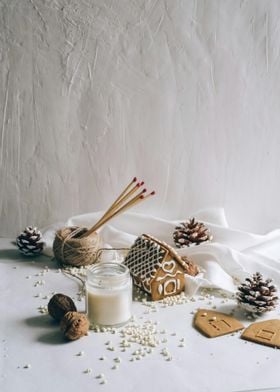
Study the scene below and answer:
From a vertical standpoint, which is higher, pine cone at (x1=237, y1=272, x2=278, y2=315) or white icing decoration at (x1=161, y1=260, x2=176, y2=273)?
white icing decoration at (x1=161, y1=260, x2=176, y2=273)

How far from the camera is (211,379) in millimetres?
682

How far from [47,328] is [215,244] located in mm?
374

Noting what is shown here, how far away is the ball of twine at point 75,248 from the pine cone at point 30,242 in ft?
0.17

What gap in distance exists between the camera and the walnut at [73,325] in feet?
2.49

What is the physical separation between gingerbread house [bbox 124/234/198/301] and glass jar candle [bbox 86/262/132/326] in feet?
0.24

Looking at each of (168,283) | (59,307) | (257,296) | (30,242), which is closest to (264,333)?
(257,296)

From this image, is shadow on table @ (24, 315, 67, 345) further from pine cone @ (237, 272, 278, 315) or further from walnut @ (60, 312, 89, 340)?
pine cone @ (237, 272, 278, 315)

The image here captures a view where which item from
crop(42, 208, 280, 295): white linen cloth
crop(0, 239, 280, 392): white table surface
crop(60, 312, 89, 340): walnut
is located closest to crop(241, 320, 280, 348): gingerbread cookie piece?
crop(0, 239, 280, 392): white table surface

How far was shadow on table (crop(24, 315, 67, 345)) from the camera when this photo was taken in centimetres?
77

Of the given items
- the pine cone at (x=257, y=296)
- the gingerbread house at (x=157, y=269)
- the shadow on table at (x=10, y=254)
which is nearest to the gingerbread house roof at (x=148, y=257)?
the gingerbread house at (x=157, y=269)

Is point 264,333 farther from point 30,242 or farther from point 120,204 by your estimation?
point 30,242

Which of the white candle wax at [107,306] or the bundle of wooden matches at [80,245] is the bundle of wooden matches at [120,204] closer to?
the bundle of wooden matches at [80,245]

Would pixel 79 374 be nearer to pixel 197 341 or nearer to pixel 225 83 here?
pixel 197 341

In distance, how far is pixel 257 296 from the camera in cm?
84
